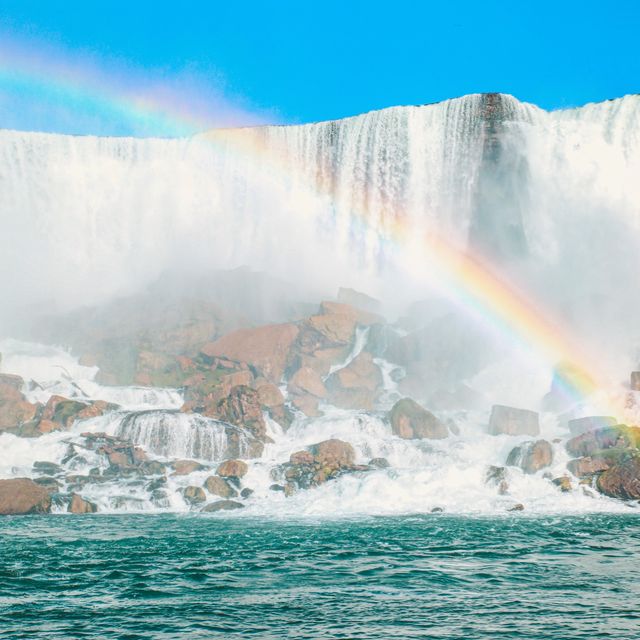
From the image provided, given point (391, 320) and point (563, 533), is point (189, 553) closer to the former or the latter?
point (563, 533)

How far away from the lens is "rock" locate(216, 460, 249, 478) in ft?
117

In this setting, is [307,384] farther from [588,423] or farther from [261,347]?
[588,423]

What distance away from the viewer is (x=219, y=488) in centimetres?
3428

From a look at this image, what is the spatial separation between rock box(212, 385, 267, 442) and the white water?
1.64 m

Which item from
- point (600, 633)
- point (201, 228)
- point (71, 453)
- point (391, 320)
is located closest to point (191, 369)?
point (71, 453)

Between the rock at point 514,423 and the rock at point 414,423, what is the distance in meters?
2.59

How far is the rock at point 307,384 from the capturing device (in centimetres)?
4872

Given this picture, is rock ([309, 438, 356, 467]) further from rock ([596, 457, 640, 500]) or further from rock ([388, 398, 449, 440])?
rock ([596, 457, 640, 500])

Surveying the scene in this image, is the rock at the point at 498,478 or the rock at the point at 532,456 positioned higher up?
the rock at the point at 532,456

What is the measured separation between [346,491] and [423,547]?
1230cm

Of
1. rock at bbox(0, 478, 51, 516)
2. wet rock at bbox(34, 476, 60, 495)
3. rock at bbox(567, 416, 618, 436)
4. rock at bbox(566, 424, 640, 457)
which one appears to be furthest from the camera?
rock at bbox(567, 416, 618, 436)

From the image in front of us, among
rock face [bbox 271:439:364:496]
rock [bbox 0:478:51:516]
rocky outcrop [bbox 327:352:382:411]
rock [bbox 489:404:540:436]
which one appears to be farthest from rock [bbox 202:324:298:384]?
rock [bbox 0:478:51:516]

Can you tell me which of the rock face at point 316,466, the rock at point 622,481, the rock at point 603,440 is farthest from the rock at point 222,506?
the rock at point 603,440

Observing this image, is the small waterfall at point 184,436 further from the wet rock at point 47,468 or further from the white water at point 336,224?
the wet rock at point 47,468
